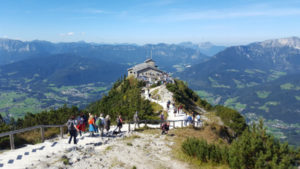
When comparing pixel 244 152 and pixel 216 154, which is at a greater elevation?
pixel 244 152

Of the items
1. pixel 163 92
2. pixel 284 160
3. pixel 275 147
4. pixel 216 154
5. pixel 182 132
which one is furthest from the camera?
pixel 163 92

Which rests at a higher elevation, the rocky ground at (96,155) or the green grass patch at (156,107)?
the rocky ground at (96,155)

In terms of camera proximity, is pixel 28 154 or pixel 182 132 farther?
pixel 182 132

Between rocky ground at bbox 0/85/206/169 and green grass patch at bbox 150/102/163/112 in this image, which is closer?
rocky ground at bbox 0/85/206/169

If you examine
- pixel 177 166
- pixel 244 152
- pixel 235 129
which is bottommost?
pixel 235 129

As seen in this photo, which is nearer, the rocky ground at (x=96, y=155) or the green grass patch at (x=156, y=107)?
the rocky ground at (x=96, y=155)

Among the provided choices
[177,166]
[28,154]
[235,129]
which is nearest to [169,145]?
[177,166]

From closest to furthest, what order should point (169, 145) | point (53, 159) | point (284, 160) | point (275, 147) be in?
1. point (284, 160)
2. point (275, 147)
3. point (53, 159)
4. point (169, 145)

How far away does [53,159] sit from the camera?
40.0 ft

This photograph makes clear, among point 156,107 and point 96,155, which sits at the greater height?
point 96,155

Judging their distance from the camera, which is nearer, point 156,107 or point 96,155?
point 96,155

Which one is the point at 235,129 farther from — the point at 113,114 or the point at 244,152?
the point at 244,152

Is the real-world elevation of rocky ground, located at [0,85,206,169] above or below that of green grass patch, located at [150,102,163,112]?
above

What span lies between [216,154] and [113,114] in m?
20.4
